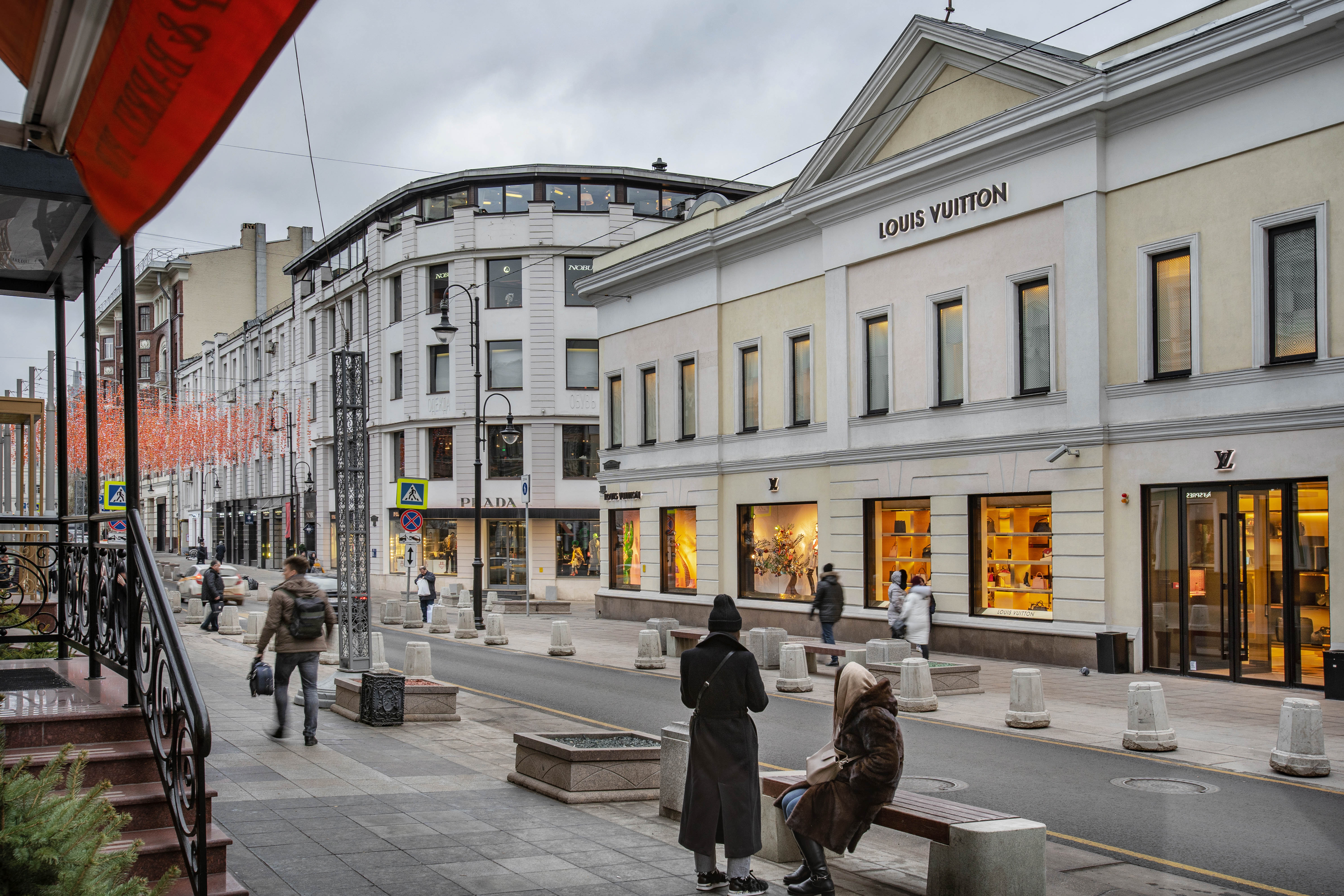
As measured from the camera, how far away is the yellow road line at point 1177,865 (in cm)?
800

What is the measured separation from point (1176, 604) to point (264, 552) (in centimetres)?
6436

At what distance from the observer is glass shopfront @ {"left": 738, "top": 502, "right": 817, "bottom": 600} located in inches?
1139

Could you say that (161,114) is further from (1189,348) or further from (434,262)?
(434,262)

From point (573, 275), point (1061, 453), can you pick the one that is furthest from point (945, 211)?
point (573, 275)

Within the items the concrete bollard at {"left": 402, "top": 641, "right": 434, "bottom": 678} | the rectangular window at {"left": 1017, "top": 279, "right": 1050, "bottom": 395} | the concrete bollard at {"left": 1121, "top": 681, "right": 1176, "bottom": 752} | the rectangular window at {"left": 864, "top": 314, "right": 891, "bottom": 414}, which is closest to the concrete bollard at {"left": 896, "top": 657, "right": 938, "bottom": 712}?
the concrete bollard at {"left": 1121, "top": 681, "right": 1176, "bottom": 752}

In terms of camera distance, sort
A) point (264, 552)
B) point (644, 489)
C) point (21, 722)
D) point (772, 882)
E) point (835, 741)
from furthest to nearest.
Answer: point (264, 552) → point (644, 489) → point (772, 882) → point (835, 741) → point (21, 722)

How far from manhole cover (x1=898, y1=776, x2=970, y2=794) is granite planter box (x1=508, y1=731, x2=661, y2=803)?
2541 mm

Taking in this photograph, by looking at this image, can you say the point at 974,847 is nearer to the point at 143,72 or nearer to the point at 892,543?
the point at 143,72

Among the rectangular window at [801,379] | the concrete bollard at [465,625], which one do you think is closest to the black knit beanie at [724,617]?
the rectangular window at [801,379]

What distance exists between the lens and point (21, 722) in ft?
20.4

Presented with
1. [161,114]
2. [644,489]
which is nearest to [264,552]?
[644,489]

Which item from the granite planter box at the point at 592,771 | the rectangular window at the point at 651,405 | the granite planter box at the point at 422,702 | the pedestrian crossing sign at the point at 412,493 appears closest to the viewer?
the granite planter box at the point at 592,771

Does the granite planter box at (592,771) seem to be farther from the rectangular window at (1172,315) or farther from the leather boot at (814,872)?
the rectangular window at (1172,315)

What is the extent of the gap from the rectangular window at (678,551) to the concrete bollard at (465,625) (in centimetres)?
664
